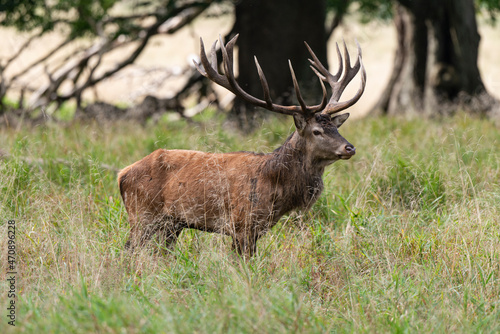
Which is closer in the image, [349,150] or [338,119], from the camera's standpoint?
[349,150]

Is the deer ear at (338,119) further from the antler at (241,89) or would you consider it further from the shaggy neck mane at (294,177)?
the shaggy neck mane at (294,177)

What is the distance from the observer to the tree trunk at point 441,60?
1107 centimetres

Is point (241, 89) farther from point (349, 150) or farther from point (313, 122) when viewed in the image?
point (349, 150)

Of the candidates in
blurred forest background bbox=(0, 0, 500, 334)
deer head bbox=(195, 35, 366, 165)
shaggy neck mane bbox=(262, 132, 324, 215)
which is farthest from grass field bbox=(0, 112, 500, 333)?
deer head bbox=(195, 35, 366, 165)

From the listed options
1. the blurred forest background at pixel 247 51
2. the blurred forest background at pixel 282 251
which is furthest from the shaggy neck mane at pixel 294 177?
the blurred forest background at pixel 247 51

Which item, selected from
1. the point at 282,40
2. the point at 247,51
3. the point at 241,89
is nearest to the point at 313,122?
the point at 241,89

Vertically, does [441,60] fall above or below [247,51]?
below

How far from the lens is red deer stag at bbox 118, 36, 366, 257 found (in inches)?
170

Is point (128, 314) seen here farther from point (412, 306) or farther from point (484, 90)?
point (484, 90)

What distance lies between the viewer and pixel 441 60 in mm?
11266

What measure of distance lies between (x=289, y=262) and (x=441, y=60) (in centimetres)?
820

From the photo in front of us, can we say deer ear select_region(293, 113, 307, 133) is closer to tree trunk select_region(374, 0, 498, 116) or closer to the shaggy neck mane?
the shaggy neck mane

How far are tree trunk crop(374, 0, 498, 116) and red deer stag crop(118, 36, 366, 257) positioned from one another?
6.74 metres

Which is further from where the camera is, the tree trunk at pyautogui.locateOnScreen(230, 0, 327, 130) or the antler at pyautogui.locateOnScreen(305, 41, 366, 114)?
the tree trunk at pyautogui.locateOnScreen(230, 0, 327, 130)
